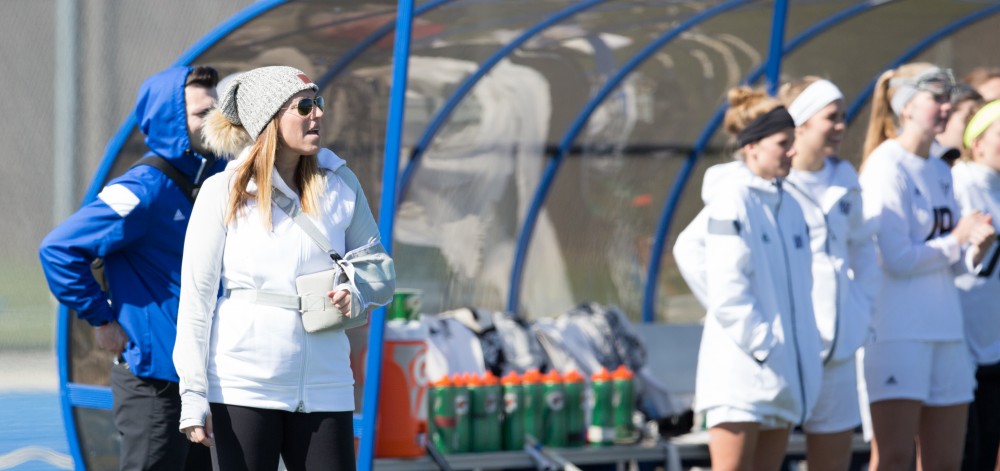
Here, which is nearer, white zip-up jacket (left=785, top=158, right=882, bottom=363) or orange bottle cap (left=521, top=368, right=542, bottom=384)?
white zip-up jacket (left=785, top=158, right=882, bottom=363)

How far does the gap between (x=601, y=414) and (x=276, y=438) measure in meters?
3.51

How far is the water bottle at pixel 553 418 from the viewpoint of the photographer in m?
6.89

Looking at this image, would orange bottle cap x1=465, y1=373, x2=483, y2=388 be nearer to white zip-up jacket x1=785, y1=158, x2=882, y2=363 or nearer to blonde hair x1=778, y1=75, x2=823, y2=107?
white zip-up jacket x1=785, y1=158, x2=882, y2=363

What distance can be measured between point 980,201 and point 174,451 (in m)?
3.60

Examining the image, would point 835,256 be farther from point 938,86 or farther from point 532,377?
point 532,377

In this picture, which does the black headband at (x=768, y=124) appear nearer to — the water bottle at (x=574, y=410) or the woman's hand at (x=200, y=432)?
the water bottle at (x=574, y=410)

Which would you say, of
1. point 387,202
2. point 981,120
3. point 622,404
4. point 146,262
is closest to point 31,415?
point 146,262

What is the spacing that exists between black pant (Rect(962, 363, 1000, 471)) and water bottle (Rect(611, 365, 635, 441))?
1641 millimetres

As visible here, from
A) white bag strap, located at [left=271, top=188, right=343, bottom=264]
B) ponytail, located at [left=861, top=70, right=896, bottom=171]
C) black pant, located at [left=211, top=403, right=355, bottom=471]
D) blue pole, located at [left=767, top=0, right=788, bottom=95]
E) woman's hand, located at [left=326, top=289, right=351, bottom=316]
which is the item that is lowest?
black pant, located at [left=211, top=403, right=355, bottom=471]

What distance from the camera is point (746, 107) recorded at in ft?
17.9

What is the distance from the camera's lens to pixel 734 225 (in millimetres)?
5098

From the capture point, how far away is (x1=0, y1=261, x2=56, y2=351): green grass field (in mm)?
5367

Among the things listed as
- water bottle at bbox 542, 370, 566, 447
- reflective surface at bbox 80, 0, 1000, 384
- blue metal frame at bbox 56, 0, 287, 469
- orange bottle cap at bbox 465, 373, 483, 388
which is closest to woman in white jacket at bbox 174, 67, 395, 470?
blue metal frame at bbox 56, 0, 287, 469

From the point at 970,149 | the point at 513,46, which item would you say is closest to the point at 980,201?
the point at 970,149
